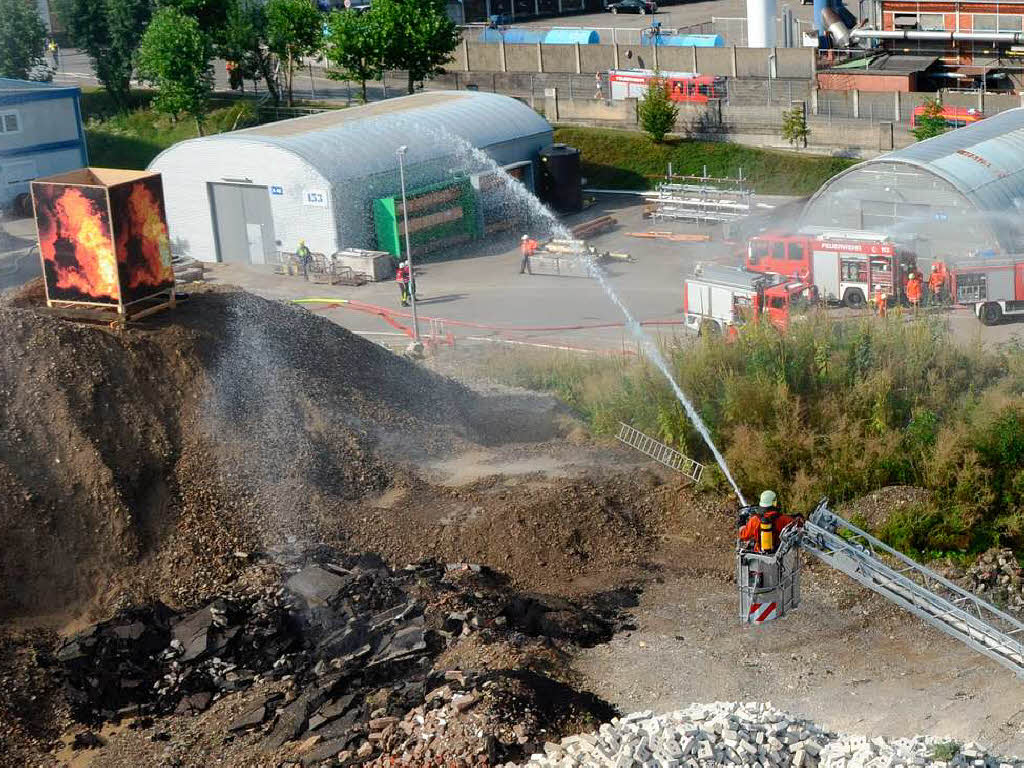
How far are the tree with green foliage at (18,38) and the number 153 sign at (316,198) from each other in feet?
91.9

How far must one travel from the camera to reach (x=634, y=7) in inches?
3004

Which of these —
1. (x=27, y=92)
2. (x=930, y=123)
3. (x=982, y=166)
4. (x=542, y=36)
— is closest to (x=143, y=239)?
(x=982, y=166)

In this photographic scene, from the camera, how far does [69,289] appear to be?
24.0 meters

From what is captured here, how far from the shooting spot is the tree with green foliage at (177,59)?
54.2 metres

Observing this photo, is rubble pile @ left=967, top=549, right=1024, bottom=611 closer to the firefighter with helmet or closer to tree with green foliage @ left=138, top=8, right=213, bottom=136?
the firefighter with helmet

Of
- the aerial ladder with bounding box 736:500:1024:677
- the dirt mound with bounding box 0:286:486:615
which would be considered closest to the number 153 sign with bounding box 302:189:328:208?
the dirt mound with bounding box 0:286:486:615

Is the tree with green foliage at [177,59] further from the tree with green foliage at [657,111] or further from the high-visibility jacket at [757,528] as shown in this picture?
the high-visibility jacket at [757,528]

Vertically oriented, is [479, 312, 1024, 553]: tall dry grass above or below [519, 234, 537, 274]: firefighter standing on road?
below

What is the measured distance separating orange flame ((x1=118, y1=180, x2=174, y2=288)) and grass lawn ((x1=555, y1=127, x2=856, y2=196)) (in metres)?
26.5

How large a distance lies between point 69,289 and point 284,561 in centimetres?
665

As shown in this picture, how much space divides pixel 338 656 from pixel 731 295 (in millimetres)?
15923

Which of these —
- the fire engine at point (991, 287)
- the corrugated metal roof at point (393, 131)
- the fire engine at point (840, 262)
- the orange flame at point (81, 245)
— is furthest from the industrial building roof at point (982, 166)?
the orange flame at point (81, 245)

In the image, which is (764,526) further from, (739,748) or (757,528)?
(739,748)

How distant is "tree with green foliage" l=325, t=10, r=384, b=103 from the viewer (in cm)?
5284
